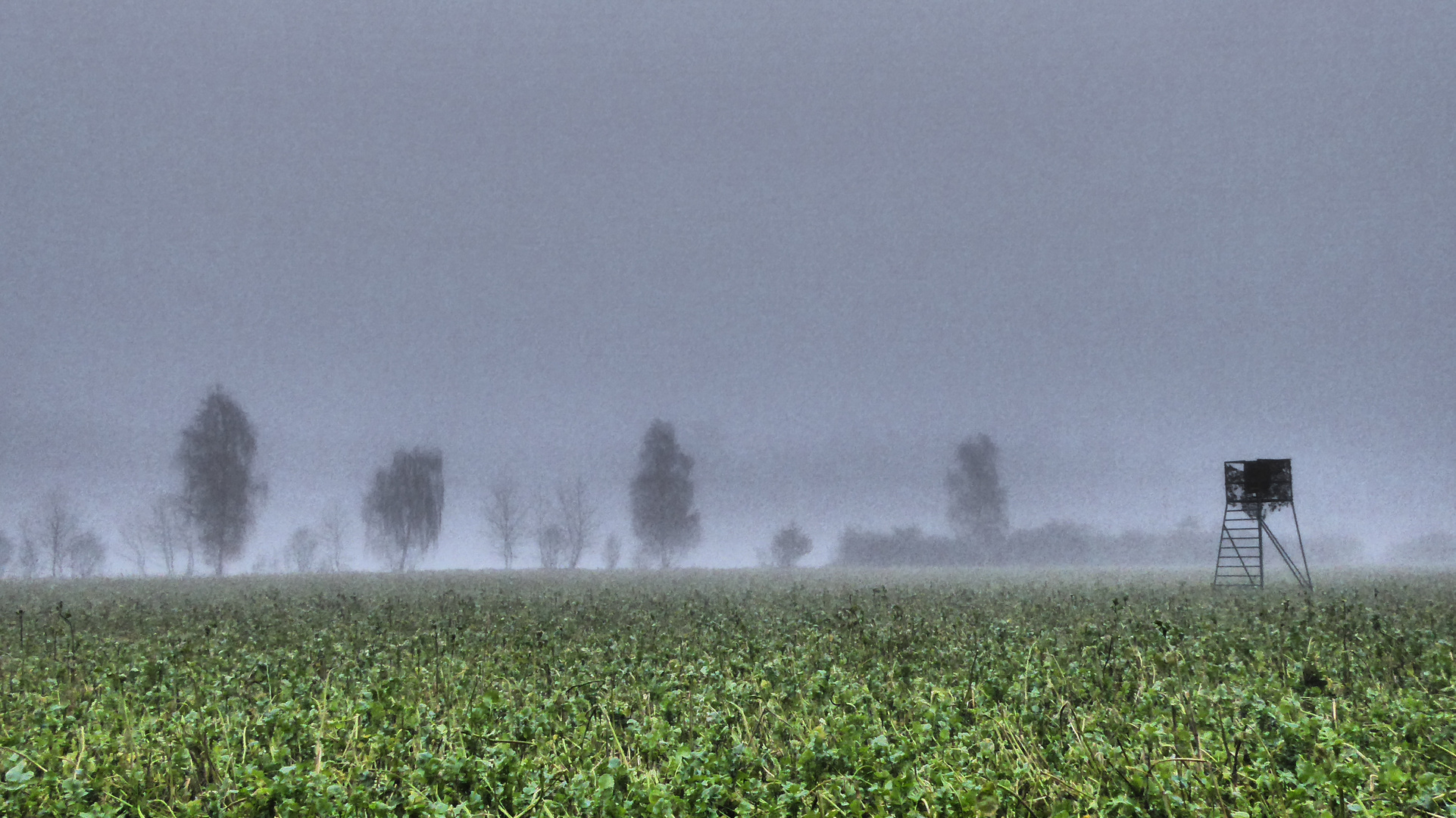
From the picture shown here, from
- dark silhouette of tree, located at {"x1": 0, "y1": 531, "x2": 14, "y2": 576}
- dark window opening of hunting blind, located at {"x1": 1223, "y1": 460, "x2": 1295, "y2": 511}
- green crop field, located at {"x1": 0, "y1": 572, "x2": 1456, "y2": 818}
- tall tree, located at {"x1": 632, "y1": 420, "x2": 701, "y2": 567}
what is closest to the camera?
green crop field, located at {"x1": 0, "y1": 572, "x2": 1456, "y2": 818}

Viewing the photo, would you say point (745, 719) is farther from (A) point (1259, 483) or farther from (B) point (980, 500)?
(B) point (980, 500)

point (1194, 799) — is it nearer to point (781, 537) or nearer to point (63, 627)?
point (63, 627)

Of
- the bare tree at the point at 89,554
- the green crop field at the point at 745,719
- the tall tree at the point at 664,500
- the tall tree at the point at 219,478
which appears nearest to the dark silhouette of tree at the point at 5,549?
the bare tree at the point at 89,554

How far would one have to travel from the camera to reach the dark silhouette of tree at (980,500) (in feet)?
252

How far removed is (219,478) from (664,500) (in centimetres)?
3652

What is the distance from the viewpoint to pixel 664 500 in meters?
71.1

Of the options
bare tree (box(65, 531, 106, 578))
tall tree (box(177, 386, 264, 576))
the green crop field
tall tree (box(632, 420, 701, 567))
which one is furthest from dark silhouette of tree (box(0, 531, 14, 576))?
the green crop field

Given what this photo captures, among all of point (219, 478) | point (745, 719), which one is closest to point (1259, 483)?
point (745, 719)

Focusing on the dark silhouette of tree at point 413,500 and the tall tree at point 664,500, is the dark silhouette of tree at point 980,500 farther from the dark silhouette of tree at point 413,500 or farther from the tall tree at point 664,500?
the dark silhouette of tree at point 413,500

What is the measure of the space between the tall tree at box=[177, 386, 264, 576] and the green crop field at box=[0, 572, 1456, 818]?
49133mm

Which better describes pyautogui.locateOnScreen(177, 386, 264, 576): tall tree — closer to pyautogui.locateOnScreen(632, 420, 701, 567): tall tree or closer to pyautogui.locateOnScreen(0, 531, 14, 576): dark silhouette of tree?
pyautogui.locateOnScreen(632, 420, 701, 567): tall tree

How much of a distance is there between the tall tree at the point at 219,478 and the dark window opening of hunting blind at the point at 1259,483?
63.5 metres

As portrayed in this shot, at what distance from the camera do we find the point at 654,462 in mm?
71750

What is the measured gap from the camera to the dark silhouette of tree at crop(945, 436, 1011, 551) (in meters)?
76.9
